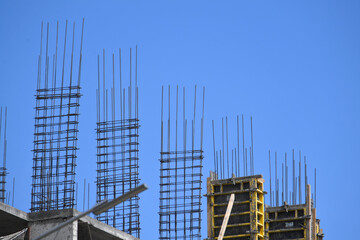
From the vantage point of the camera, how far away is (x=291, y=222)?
118ft

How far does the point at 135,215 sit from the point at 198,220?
11.1ft

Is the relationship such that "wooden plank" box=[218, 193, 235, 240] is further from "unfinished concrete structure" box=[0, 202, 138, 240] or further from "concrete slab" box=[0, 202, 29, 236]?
"concrete slab" box=[0, 202, 29, 236]

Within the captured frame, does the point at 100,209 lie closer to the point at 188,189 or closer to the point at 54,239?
the point at 54,239

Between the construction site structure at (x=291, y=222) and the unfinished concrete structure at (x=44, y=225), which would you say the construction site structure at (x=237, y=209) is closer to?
the construction site structure at (x=291, y=222)

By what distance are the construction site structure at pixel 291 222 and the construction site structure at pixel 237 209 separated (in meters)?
2.00

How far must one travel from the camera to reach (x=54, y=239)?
28.7 metres

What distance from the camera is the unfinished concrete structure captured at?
28.5 metres

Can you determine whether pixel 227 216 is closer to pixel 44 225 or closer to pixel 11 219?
pixel 44 225

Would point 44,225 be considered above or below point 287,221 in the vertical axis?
below

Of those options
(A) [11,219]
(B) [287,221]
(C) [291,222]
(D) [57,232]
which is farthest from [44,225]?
(C) [291,222]

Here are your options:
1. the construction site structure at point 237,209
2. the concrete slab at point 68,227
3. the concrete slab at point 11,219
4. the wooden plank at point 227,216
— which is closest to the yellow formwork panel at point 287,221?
the construction site structure at point 237,209

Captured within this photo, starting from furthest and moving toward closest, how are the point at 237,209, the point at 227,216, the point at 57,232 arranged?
the point at 237,209 → the point at 227,216 → the point at 57,232

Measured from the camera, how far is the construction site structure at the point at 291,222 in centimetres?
3550

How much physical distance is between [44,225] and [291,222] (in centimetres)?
1238
